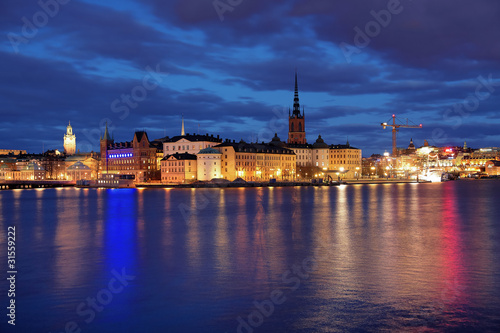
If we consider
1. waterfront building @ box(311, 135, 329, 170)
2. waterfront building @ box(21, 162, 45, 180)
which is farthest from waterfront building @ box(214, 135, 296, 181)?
waterfront building @ box(21, 162, 45, 180)

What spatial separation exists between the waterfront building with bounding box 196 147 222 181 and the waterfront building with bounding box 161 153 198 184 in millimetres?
1813

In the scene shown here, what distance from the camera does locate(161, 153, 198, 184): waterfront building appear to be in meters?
85.0

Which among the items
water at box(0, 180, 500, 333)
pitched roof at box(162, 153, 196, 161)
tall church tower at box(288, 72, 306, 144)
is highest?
tall church tower at box(288, 72, 306, 144)

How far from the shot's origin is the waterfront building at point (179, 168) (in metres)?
85.0

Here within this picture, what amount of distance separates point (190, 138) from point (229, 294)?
277ft

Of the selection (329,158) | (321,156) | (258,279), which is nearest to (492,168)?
(329,158)

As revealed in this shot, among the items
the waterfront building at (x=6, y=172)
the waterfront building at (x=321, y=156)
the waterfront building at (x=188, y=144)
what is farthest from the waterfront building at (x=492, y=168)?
the waterfront building at (x=6, y=172)

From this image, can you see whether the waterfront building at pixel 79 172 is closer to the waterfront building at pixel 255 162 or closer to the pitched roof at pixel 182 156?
the pitched roof at pixel 182 156

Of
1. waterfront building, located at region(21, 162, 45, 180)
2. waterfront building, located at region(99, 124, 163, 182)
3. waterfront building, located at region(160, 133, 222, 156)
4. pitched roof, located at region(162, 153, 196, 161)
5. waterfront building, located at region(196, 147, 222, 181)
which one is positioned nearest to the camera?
waterfront building, located at region(196, 147, 222, 181)

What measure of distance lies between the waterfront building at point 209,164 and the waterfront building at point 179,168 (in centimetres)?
181

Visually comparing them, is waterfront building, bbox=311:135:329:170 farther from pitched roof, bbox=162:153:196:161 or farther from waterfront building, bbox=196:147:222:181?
pitched roof, bbox=162:153:196:161

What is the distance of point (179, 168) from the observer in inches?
3378

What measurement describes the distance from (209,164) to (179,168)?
5.73 meters

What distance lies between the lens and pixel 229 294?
10695mm
